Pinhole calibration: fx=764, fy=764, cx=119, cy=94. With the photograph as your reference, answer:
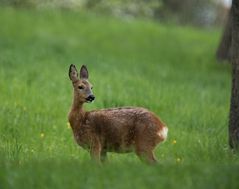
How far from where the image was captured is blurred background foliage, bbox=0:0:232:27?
27.7m

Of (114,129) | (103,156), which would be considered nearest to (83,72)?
(114,129)

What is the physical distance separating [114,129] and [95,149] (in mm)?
337

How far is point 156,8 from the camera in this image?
114ft

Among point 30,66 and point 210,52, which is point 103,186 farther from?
point 210,52

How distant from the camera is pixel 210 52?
73.0 feet

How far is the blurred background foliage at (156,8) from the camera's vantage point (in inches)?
1092

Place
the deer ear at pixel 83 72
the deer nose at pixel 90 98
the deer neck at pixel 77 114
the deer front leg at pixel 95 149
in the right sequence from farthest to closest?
the deer ear at pixel 83 72
the deer neck at pixel 77 114
the deer nose at pixel 90 98
the deer front leg at pixel 95 149

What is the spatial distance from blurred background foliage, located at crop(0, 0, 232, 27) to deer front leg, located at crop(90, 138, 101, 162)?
1781 cm

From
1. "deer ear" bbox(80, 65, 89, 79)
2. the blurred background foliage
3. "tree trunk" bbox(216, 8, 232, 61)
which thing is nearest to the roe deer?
"deer ear" bbox(80, 65, 89, 79)

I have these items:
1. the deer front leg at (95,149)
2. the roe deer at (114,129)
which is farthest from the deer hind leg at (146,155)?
the deer front leg at (95,149)

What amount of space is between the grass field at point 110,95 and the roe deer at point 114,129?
0.22m

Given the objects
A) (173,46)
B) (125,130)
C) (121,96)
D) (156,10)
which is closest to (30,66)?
(121,96)

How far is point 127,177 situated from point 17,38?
14.2 m

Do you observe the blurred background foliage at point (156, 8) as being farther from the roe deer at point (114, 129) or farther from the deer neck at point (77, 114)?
the roe deer at point (114, 129)
